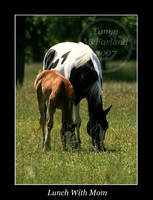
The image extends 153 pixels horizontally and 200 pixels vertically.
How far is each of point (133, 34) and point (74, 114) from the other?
14784mm

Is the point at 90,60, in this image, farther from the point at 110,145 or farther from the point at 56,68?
the point at 110,145

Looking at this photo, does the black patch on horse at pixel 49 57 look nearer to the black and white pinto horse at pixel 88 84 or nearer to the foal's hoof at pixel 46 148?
the black and white pinto horse at pixel 88 84

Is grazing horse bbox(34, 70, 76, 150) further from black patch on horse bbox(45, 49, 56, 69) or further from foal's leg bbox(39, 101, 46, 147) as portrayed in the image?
black patch on horse bbox(45, 49, 56, 69)

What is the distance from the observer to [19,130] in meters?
9.61

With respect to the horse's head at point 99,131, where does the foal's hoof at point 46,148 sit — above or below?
below

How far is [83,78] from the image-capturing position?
859 cm

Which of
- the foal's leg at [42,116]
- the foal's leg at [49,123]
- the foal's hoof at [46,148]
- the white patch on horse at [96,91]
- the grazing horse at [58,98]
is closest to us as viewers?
the grazing horse at [58,98]

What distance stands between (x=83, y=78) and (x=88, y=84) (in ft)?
0.56

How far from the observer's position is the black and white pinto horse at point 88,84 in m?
8.34

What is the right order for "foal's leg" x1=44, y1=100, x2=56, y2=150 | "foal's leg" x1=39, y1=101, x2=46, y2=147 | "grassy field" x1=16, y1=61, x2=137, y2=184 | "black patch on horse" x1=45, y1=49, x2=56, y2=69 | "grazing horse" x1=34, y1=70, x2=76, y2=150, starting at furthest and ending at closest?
1. "black patch on horse" x1=45, y1=49, x2=56, y2=69
2. "foal's leg" x1=39, y1=101, x2=46, y2=147
3. "foal's leg" x1=44, y1=100, x2=56, y2=150
4. "grazing horse" x1=34, y1=70, x2=76, y2=150
5. "grassy field" x1=16, y1=61, x2=137, y2=184

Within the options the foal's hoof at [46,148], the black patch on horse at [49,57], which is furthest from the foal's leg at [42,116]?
the black patch on horse at [49,57]

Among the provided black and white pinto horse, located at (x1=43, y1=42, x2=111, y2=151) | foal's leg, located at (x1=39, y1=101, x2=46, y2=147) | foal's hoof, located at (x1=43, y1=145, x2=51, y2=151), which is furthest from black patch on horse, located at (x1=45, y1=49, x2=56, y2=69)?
foal's hoof, located at (x1=43, y1=145, x2=51, y2=151)

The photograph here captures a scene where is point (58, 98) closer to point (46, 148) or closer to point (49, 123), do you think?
point (49, 123)

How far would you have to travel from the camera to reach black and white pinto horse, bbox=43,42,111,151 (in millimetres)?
8344
